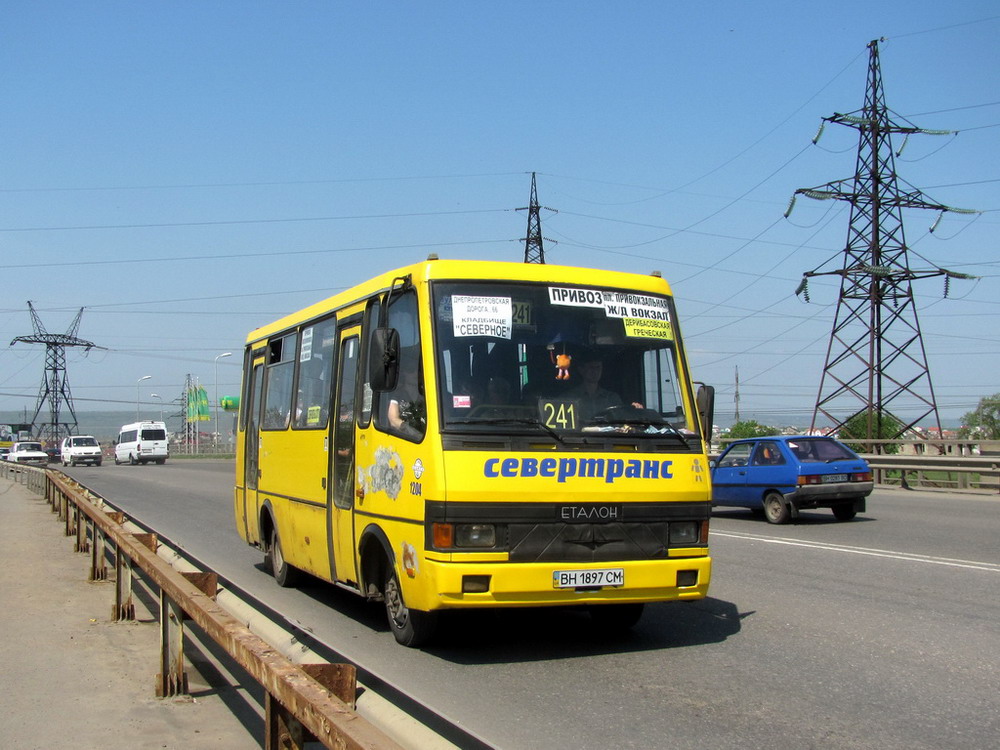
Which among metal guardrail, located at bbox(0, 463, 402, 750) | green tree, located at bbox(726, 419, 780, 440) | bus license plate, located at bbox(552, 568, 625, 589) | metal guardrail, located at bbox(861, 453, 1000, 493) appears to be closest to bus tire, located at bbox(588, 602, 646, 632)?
bus license plate, located at bbox(552, 568, 625, 589)

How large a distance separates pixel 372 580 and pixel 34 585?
5.32 meters

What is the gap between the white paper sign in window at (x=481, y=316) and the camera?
7273 mm

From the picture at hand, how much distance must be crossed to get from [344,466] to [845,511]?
12.1 meters

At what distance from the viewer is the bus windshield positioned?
23.2 feet

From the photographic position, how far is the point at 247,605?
5957 mm

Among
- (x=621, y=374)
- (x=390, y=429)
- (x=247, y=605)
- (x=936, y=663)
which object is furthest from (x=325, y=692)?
(x=936, y=663)

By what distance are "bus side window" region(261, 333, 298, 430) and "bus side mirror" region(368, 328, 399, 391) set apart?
3.36m

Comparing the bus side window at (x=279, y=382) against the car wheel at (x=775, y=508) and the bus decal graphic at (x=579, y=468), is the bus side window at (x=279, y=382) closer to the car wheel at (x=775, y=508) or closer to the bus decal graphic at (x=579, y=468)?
the bus decal graphic at (x=579, y=468)

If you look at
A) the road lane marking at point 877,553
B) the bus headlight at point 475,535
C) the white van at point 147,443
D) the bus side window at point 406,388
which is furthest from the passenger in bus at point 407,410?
the white van at point 147,443

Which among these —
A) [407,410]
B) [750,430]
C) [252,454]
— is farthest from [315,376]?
[750,430]

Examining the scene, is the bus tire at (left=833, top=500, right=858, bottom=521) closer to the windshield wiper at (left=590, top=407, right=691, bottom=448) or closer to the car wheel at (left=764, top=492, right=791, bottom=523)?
the car wheel at (left=764, top=492, right=791, bottom=523)

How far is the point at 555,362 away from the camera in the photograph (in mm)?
7352

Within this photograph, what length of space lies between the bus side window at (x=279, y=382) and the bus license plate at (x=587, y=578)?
4.40 meters

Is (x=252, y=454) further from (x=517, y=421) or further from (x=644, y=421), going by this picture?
(x=644, y=421)
